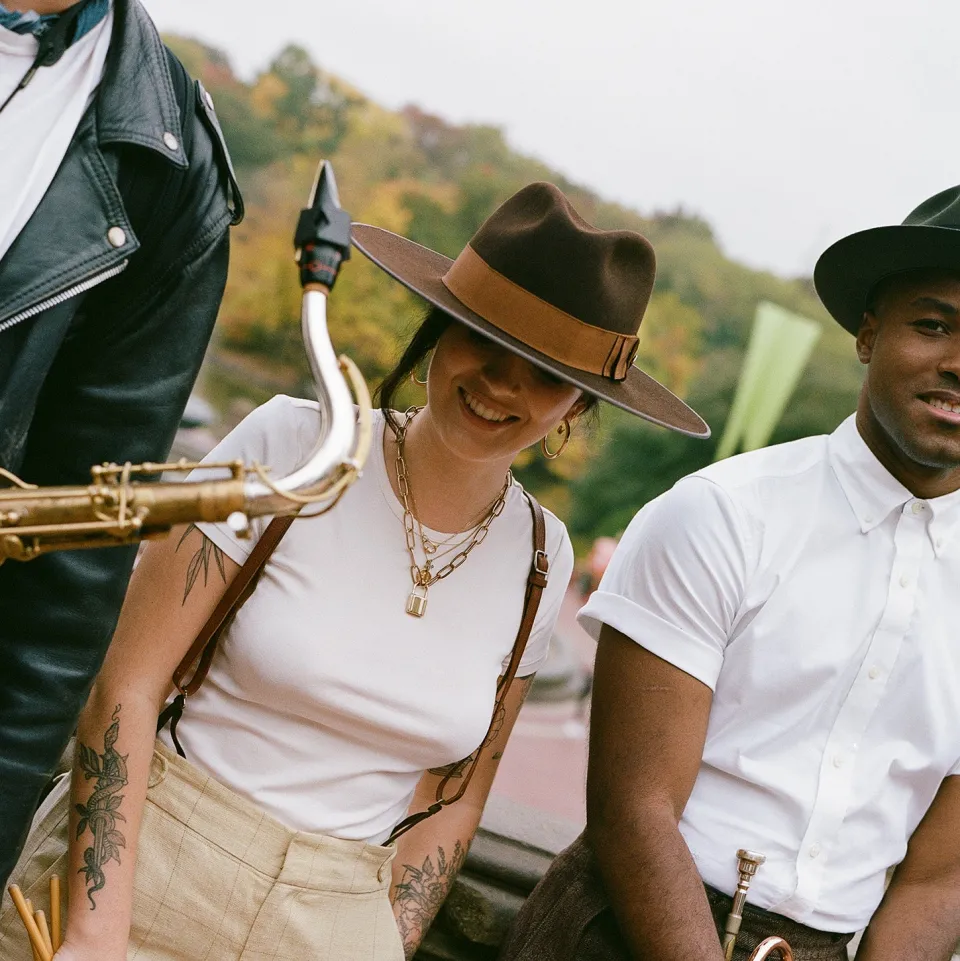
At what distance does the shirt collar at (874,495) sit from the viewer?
2.80 metres

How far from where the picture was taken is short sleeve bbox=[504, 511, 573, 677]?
8.86 ft

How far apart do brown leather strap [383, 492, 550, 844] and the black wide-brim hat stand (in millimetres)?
964

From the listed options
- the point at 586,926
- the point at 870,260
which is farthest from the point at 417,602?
the point at 870,260

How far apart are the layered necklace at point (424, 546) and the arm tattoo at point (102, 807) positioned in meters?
0.63

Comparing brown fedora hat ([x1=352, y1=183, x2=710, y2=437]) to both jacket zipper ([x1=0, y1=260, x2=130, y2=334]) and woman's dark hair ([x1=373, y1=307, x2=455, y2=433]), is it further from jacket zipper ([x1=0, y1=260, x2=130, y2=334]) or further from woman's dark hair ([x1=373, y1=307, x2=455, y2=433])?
jacket zipper ([x1=0, y1=260, x2=130, y2=334])

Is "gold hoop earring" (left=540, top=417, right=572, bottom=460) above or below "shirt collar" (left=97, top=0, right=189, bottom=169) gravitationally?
below

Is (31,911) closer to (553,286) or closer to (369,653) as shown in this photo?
(369,653)

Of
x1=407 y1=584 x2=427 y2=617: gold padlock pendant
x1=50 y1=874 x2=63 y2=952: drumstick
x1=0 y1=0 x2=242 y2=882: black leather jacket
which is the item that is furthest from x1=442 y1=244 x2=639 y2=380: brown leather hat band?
x1=50 y1=874 x2=63 y2=952: drumstick

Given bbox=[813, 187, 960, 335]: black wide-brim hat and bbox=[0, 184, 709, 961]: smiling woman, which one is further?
Result: bbox=[813, 187, 960, 335]: black wide-brim hat

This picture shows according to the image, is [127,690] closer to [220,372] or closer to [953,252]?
[953,252]

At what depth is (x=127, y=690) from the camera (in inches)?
89.8

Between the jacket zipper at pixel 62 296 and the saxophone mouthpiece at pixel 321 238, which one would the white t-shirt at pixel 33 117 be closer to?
Result: the jacket zipper at pixel 62 296

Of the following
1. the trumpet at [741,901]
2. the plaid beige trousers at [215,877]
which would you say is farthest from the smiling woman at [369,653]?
the trumpet at [741,901]

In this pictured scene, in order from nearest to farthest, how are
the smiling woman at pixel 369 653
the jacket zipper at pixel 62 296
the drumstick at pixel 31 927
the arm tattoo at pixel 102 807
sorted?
the jacket zipper at pixel 62 296
the drumstick at pixel 31 927
the arm tattoo at pixel 102 807
the smiling woman at pixel 369 653
